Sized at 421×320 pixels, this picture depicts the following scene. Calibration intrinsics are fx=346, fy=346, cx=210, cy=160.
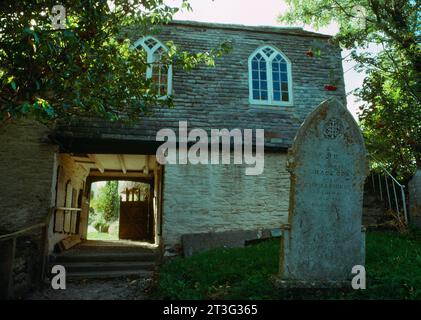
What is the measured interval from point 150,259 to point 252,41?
26.9ft

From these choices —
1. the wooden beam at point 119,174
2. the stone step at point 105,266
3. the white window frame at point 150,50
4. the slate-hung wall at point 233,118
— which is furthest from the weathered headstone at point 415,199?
the wooden beam at point 119,174

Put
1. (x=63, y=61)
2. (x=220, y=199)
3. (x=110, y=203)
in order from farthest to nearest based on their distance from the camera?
1. (x=110, y=203)
2. (x=220, y=199)
3. (x=63, y=61)

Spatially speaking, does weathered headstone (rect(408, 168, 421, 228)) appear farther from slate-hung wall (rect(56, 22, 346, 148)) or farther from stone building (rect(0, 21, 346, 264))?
slate-hung wall (rect(56, 22, 346, 148))

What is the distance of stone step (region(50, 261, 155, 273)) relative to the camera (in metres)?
9.02

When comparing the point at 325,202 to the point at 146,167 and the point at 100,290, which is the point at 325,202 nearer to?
the point at 100,290

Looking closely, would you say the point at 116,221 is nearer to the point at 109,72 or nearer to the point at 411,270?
the point at 109,72

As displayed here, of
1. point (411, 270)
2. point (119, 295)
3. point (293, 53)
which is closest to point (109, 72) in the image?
point (119, 295)

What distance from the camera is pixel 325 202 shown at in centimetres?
533

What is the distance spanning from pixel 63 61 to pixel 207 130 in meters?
5.61

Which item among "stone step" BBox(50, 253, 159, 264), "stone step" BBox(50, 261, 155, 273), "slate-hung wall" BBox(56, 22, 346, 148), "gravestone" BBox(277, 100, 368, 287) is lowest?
"stone step" BBox(50, 261, 155, 273)

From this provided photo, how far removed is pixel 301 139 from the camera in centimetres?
543

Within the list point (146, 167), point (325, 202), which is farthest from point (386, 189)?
point (146, 167)

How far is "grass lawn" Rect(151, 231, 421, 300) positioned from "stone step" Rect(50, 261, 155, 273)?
178 centimetres

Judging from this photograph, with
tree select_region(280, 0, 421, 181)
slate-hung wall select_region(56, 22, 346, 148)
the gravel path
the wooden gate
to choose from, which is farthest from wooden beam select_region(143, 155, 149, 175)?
tree select_region(280, 0, 421, 181)
